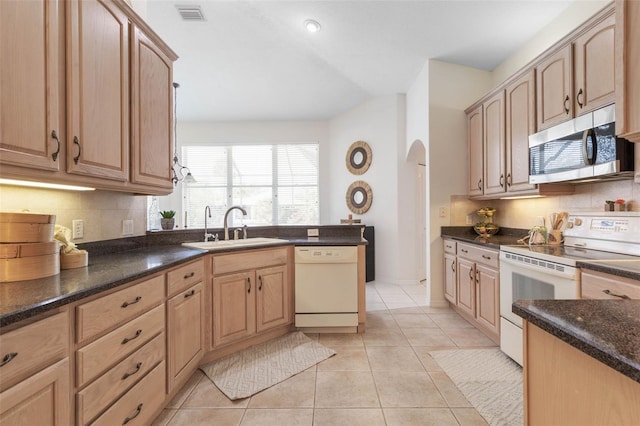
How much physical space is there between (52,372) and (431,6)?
140 inches

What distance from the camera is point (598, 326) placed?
64cm

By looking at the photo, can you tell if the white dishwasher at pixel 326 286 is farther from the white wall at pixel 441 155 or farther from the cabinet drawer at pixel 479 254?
the white wall at pixel 441 155

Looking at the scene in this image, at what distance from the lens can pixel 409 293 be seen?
406cm

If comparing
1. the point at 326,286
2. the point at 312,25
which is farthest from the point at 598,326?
the point at 312,25

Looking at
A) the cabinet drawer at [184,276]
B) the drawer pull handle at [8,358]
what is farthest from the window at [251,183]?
the drawer pull handle at [8,358]

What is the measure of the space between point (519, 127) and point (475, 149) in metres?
0.67

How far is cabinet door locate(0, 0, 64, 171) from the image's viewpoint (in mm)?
1056

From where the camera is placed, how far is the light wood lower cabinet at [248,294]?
2.22 metres

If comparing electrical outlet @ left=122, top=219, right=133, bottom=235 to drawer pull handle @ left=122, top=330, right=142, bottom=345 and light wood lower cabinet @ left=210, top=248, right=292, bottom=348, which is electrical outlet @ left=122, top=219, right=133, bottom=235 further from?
drawer pull handle @ left=122, top=330, right=142, bottom=345

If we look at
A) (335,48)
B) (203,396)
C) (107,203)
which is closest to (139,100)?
(107,203)

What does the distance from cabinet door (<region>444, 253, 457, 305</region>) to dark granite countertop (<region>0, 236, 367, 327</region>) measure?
2604 mm

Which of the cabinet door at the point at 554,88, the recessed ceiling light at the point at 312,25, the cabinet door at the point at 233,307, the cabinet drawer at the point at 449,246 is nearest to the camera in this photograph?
the cabinet door at the point at 554,88

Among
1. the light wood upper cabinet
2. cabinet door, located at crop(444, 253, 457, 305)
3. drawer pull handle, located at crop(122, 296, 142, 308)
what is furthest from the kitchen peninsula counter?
cabinet door, located at crop(444, 253, 457, 305)

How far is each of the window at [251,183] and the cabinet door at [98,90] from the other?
13.7 ft
